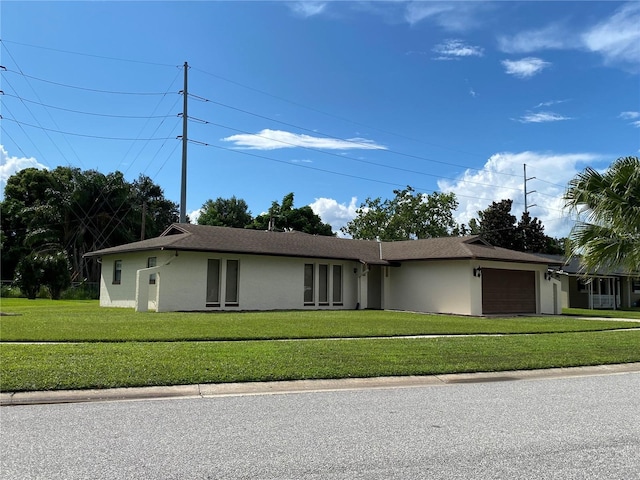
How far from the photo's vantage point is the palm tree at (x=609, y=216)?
14852 millimetres

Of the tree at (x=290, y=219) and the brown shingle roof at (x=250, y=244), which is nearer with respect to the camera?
the brown shingle roof at (x=250, y=244)

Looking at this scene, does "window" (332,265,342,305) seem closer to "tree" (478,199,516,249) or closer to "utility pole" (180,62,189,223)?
"utility pole" (180,62,189,223)

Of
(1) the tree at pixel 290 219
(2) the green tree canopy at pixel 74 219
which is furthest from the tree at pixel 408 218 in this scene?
(2) the green tree canopy at pixel 74 219

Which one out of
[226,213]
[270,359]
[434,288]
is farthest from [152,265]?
[226,213]

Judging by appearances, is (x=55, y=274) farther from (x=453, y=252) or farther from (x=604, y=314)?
(x=604, y=314)

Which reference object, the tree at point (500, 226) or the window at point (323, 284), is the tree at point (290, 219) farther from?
the window at point (323, 284)

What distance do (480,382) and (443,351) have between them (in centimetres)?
250

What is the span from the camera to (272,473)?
451 centimetres

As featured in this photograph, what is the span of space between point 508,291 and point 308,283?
984 cm

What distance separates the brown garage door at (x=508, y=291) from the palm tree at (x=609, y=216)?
990 centimetres

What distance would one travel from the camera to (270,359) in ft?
32.8

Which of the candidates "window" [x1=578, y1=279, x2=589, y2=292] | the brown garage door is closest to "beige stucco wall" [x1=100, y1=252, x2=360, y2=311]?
the brown garage door

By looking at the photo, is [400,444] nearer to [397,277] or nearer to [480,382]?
[480,382]

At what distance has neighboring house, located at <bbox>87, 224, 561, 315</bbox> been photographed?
2270 cm
